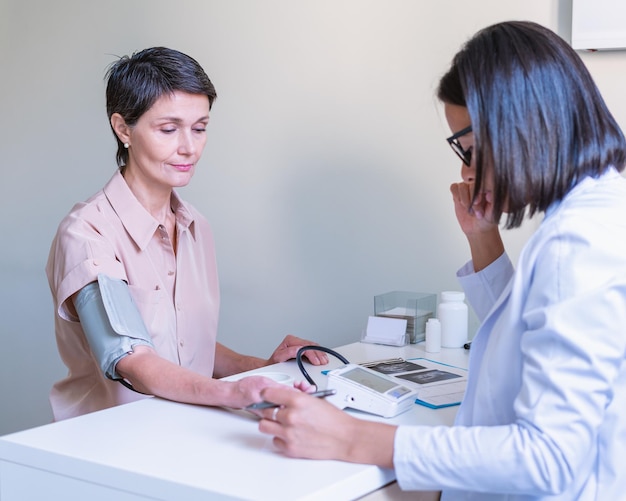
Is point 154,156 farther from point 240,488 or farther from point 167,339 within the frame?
point 240,488

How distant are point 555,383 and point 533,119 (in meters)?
0.34

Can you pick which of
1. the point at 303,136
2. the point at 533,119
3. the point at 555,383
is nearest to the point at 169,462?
the point at 555,383

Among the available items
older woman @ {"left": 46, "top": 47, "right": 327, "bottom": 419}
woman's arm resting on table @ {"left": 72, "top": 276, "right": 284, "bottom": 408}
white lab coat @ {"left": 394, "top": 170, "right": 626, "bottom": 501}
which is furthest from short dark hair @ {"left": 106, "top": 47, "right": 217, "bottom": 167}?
white lab coat @ {"left": 394, "top": 170, "right": 626, "bottom": 501}

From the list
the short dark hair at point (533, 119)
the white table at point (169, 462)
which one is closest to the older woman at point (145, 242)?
the white table at point (169, 462)

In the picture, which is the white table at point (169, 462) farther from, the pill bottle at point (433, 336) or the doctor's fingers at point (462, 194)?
the pill bottle at point (433, 336)

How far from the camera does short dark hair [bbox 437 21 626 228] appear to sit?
3.37ft

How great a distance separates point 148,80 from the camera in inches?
69.6

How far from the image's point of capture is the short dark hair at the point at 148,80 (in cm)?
177

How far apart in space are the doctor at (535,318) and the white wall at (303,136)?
1033 millimetres

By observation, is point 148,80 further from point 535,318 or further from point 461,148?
point 535,318

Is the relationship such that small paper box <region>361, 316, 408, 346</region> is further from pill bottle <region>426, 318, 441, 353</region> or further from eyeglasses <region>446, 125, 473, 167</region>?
eyeglasses <region>446, 125, 473, 167</region>

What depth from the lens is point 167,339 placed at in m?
1.80

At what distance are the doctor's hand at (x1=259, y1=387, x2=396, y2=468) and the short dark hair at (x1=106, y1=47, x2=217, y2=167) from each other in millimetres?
922

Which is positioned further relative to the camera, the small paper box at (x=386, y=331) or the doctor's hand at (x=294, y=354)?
the small paper box at (x=386, y=331)
